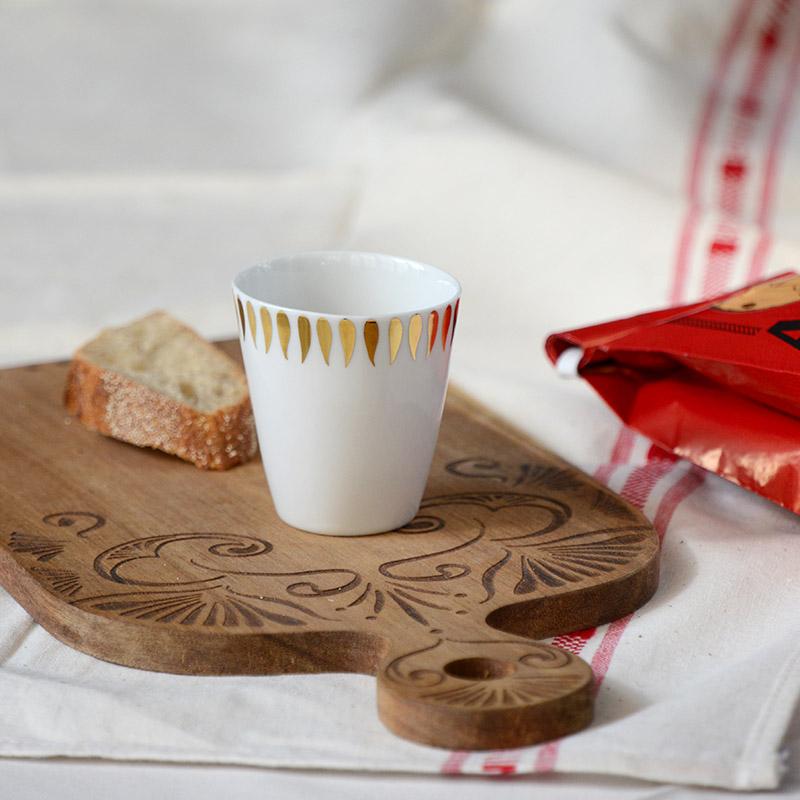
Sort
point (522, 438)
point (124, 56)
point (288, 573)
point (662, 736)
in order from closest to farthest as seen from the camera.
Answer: point (662, 736) → point (288, 573) → point (522, 438) → point (124, 56)

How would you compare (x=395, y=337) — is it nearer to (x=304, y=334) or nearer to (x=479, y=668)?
(x=304, y=334)

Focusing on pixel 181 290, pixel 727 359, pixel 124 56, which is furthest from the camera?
pixel 124 56

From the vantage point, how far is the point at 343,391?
2.63 feet

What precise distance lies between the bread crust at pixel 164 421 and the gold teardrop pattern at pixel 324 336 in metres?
0.21

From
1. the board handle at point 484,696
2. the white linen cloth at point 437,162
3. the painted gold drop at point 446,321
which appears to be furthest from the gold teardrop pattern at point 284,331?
the white linen cloth at point 437,162

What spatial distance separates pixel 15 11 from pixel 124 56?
0.49ft

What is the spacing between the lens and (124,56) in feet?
5.37

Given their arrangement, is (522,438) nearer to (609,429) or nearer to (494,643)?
(609,429)

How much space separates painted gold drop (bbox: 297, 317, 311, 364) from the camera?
781 mm

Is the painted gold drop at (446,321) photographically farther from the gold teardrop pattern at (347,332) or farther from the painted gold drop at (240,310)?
the painted gold drop at (240,310)

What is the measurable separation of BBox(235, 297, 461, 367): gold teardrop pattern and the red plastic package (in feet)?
0.74

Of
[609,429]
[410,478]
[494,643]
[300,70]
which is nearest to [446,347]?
[410,478]

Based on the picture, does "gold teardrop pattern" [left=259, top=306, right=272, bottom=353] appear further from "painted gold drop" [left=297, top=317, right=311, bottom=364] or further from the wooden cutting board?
the wooden cutting board

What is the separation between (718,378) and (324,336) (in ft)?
1.15
